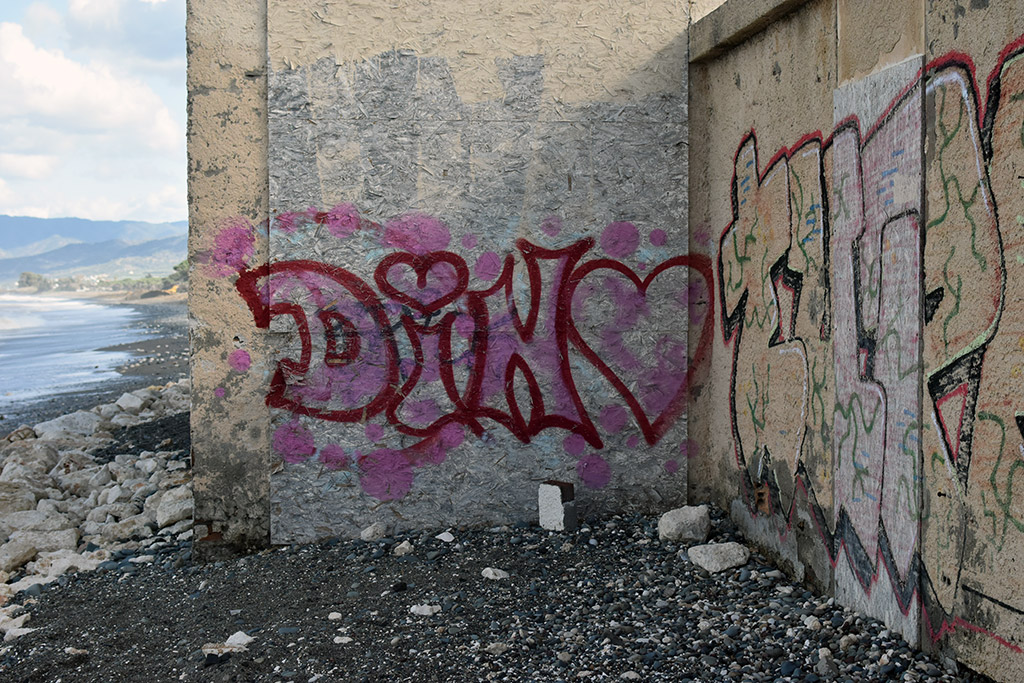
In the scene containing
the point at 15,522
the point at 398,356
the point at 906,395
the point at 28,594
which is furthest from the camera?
the point at 15,522

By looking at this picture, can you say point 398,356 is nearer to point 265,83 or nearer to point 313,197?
point 313,197

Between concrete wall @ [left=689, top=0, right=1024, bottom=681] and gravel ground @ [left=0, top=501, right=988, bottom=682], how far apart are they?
0.30 meters

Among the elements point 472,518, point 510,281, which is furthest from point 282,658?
point 510,281

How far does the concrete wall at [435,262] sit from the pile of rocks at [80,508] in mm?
660

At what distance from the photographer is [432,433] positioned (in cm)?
454

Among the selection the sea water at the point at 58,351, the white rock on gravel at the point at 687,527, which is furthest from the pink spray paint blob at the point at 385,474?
the sea water at the point at 58,351

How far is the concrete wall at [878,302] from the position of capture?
251 cm

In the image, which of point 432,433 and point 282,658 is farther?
point 432,433

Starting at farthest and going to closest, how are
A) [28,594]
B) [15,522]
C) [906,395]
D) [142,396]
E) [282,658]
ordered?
[142,396] < [15,522] < [28,594] < [282,658] < [906,395]

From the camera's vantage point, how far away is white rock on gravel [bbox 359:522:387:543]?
14.7 feet

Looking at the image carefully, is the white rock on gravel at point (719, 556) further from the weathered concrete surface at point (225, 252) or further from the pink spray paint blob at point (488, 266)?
the weathered concrete surface at point (225, 252)

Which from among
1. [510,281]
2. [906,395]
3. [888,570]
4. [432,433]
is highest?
[510,281]

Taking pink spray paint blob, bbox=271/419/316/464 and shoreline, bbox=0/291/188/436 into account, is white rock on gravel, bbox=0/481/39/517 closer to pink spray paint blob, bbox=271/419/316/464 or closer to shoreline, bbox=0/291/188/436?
pink spray paint blob, bbox=271/419/316/464

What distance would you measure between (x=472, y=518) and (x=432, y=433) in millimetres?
525
